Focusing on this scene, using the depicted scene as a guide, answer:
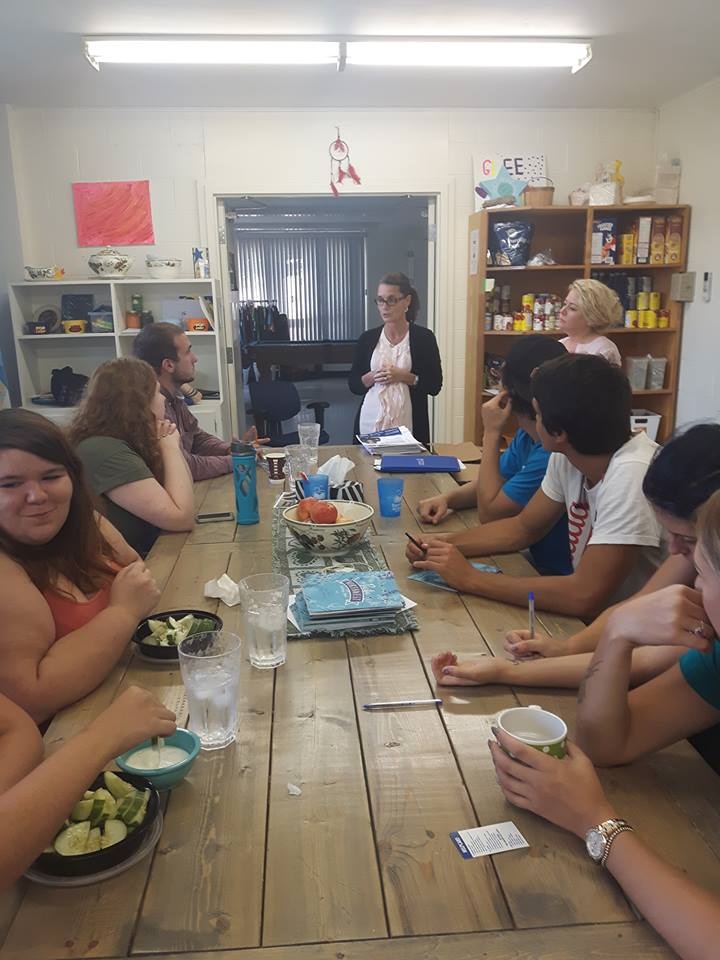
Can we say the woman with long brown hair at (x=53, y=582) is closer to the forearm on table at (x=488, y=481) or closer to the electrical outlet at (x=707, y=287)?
the forearm on table at (x=488, y=481)

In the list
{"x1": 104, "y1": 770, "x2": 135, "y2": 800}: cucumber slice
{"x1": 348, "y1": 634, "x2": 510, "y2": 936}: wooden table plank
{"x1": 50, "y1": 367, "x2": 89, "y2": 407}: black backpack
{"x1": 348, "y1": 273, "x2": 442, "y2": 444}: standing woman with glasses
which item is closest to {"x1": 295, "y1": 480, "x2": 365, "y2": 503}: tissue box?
{"x1": 348, "y1": 634, "x2": 510, "y2": 936}: wooden table plank

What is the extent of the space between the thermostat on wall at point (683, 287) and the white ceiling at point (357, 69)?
1037 millimetres

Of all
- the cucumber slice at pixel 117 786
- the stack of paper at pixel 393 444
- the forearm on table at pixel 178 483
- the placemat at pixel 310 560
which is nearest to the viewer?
the cucumber slice at pixel 117 786

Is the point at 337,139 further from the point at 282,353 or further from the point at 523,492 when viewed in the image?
the point at 282,353

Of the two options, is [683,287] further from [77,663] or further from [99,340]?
[77,663]

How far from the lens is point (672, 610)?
1.04 metres

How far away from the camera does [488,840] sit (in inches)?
36.3

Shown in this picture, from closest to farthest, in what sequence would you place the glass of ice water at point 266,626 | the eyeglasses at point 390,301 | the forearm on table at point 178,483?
the glass of ice water at point 266,626, the forearm on table at point 178,483, the eyeglasses at point 390,301

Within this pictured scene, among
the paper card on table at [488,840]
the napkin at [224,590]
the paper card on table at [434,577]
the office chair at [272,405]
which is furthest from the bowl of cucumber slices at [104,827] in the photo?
the office chair at [272,405]

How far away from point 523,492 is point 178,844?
1.56m

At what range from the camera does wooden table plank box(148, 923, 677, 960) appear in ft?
2.51

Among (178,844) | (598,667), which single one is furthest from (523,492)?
(178,844)

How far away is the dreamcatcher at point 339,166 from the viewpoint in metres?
4.61

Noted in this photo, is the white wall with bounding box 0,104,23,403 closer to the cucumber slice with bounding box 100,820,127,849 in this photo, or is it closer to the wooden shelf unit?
the wooden shelf unit
